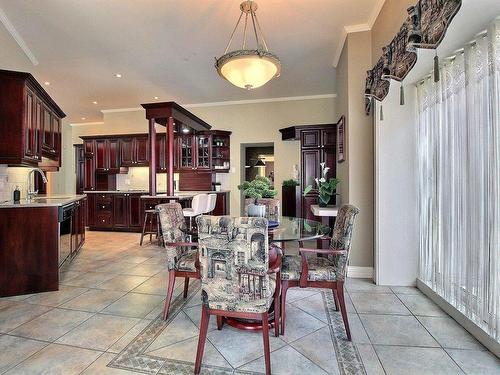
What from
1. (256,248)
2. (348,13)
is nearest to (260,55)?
(348,13)

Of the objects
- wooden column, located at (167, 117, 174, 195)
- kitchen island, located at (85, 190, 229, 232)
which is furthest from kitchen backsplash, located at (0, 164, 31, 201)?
kitchen island, located at (85, 190, 229, 232)

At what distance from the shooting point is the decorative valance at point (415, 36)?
5.25 feet

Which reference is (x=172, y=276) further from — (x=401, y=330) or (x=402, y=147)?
(x=402, y=147)

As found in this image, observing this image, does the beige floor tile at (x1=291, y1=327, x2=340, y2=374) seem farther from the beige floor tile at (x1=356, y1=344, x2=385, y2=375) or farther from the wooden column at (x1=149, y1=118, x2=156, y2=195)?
the wooden column at (x1=149, y1=118, x2=156, y2=195)

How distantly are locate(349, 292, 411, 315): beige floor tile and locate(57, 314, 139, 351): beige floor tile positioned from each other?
1.98 metres

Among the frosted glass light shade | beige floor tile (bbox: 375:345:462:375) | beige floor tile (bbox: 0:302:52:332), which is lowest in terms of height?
beige floor tile (bbox: 375:345:462:375)

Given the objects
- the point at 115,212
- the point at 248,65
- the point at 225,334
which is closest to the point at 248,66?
the point at 248,65

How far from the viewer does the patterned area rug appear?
173 cm

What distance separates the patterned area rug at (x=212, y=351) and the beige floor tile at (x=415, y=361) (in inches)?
6.9

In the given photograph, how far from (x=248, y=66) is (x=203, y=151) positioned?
435cm

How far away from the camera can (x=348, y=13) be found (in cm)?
330

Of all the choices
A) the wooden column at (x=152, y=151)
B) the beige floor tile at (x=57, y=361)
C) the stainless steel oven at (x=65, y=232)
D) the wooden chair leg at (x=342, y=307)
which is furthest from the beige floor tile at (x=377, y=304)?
the wooden column at (x=152, y=151)

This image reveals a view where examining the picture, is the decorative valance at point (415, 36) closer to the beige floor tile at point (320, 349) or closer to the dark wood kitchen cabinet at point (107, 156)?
the beige floor tile at point (320, 349)

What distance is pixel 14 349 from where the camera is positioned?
192 cm
